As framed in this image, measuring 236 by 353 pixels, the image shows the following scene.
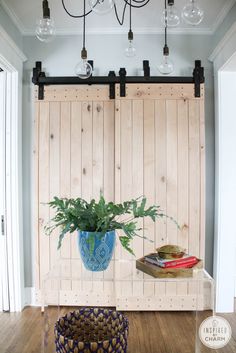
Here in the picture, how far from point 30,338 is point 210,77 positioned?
262 centimetres

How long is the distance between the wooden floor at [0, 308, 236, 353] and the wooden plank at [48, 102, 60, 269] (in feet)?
1.73

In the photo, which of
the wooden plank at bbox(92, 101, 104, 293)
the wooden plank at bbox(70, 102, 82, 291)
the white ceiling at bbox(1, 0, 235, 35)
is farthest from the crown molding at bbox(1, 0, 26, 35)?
the wooden plank at bbox(92, 101, 104, 293)

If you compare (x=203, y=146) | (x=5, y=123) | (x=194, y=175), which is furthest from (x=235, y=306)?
(x=5, y=123)

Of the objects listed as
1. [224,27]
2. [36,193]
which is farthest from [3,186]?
[224,27]

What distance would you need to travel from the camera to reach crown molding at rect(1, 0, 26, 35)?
2.54 metres

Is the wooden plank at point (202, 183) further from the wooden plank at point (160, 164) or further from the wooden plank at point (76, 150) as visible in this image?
the wooden plank at point (76, 150)

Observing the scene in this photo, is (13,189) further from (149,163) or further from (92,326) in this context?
(92,326)

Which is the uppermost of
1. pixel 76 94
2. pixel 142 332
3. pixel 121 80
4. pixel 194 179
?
pixel 121 80

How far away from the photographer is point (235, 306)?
2.95 meters

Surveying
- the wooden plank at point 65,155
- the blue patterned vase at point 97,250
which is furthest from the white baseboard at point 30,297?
the blue patterned vase at point 97,250

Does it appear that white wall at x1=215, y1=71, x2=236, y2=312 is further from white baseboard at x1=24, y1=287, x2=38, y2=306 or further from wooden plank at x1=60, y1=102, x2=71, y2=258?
white baseboard at x1=24, y1=287, x2=38, y2=306

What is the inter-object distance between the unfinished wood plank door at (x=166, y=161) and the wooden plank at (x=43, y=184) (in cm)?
64

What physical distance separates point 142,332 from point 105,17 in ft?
8.36

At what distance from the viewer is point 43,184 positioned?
2.94 m
